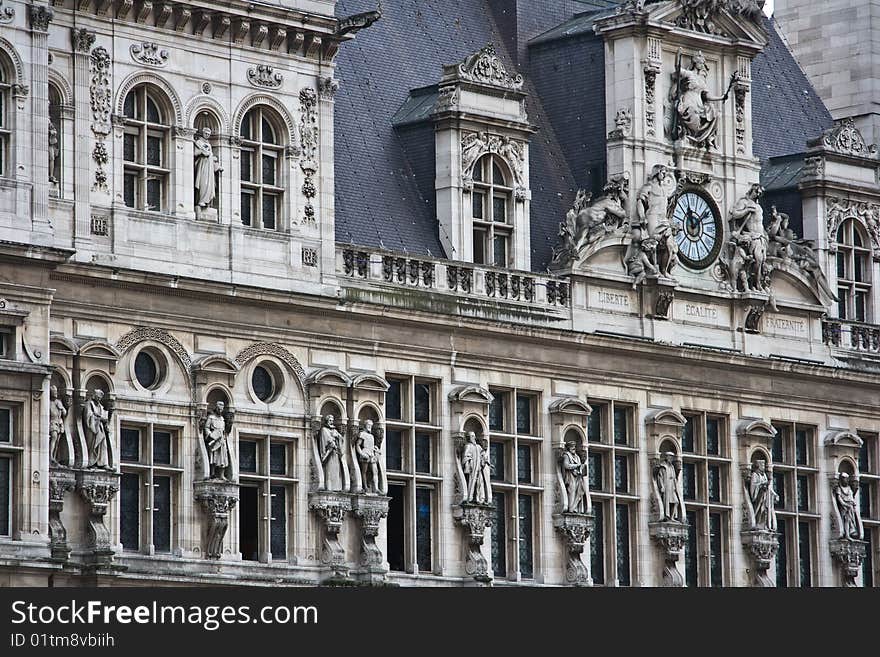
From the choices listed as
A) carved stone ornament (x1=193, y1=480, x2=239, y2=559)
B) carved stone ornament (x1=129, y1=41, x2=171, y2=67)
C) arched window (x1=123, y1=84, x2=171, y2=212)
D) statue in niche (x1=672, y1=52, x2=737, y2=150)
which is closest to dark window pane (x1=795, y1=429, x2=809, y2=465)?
statue in niche (x1=672, y1=52, x2=737, y2=150)

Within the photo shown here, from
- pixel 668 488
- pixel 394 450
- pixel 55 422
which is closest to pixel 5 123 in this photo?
pixel 55 422

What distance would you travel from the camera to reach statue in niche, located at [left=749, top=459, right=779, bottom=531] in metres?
59.8

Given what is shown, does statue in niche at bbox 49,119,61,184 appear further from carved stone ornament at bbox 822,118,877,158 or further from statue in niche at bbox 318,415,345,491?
carved stone ornament at bbox 822,118,877,158

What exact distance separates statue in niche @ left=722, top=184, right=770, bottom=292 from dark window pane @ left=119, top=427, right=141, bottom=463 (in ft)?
46.6

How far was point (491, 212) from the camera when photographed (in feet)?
188

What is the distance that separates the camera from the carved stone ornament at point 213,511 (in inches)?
2007

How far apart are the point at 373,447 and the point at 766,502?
9.79m

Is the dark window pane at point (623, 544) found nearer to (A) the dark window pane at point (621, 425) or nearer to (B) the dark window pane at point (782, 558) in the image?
(A) the dark window pane at point (621, 425)

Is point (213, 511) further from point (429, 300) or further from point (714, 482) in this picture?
point (714, 482)

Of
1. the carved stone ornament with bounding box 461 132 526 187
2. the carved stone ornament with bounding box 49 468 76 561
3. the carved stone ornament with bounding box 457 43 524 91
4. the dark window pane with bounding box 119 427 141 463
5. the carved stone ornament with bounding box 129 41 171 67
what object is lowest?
the carved stone ornament with bounding box 49 468 76 561

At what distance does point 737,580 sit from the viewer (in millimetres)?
59500

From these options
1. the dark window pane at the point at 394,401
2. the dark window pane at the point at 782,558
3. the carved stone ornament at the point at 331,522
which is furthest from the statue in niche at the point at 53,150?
the dark window pane at the point at 782,558

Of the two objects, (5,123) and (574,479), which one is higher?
(5,123)

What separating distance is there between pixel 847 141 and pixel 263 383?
16636 mm
